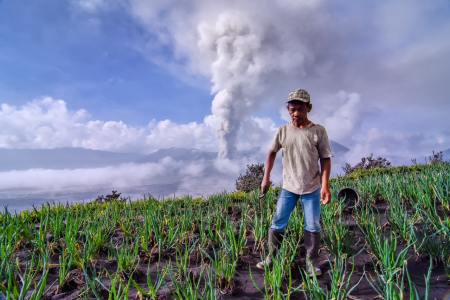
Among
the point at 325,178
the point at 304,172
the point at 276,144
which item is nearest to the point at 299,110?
the point at 276,144

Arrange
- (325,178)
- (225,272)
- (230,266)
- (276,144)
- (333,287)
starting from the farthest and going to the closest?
1. (276,144)
2. (325,178)
3. (230,266)
4. (225,272)
5. (333,287)

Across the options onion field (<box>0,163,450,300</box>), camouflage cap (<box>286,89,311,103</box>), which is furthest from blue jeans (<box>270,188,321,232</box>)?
camouflage cap (<box>286,89,311,103</box>)

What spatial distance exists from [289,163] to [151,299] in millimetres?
1681

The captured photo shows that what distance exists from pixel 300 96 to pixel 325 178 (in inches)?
31.8

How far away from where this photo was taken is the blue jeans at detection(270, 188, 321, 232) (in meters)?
2.72

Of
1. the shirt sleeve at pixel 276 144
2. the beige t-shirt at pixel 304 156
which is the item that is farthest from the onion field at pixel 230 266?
the shirt sleeve at pixel 276 144

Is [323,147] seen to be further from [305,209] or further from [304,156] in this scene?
[305,209]

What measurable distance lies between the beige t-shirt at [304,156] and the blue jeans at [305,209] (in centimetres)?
7

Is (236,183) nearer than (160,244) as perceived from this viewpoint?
No

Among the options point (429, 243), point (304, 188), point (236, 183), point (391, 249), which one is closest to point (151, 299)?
point (304, 188)

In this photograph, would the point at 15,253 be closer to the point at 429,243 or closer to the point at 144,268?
the point at 144,268

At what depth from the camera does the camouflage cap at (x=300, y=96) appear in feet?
8.84

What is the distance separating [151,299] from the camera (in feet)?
7.35

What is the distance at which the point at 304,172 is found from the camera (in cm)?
277
